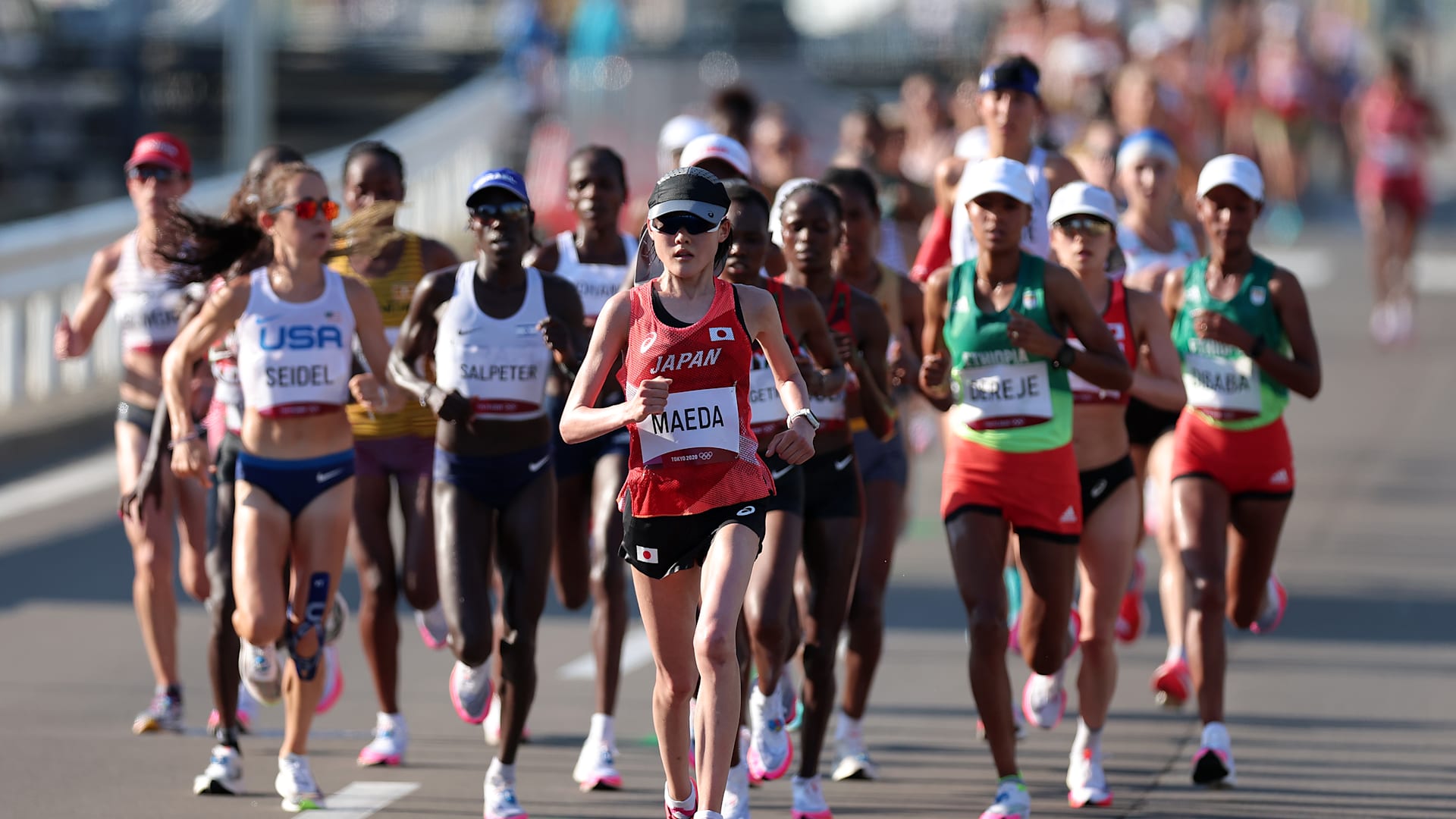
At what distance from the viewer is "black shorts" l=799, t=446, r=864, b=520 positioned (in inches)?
342

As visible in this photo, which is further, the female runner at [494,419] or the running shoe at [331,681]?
the running shoe at [331,681]

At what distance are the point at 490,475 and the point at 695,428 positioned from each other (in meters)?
1.49

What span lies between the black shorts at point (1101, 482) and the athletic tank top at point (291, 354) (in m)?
2.71

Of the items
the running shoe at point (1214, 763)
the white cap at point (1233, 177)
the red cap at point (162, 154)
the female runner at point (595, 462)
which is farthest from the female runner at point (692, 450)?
the red cap at point (162, 154)

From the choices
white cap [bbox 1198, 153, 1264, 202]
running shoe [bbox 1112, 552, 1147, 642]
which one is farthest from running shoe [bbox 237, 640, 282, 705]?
running shoe [bbox 1112, 552, 1147, 642]

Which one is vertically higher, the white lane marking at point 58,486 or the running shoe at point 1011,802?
the white lane marking at point 58,486

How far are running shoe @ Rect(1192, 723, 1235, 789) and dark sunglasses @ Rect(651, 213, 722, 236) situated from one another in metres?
3.03

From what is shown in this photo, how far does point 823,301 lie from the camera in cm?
887

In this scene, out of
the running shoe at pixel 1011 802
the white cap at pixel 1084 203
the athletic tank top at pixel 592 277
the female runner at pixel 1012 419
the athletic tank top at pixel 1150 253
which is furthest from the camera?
the athletic tank top at pixel 1150 253

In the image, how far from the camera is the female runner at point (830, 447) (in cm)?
867

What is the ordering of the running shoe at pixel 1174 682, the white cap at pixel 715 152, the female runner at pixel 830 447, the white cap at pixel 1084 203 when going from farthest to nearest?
1. the running shoe at pixel 1174 682
2. the white cap at pixel 715 152
3. the white cap at pixel 1084 203
4. the female runner at pixel 830 447

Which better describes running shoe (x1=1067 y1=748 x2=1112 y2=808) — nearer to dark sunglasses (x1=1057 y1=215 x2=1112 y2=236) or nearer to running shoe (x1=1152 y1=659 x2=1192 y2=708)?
running shoe (x1=1152 y1=659 x2=1192 y2=708)

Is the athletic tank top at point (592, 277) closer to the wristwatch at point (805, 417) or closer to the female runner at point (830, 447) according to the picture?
the female runner at point (830, 447)

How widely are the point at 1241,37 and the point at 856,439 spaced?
23.5 metres
